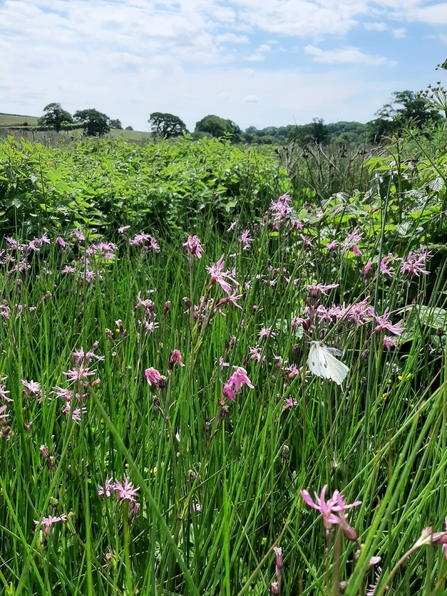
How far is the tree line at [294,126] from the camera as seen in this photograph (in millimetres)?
2997

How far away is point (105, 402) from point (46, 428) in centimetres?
27

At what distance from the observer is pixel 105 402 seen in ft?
5.03

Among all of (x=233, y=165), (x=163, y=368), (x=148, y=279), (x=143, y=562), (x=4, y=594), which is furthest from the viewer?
(x=233, y=165)

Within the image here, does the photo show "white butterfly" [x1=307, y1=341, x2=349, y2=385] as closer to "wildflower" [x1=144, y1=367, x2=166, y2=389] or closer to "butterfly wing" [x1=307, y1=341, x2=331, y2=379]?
"butterfly wing" [x1=307, y1=341, x2=331, y2=379]

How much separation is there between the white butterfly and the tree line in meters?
1.68

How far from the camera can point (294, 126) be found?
4871 mm

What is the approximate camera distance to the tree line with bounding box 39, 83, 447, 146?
3.00 m

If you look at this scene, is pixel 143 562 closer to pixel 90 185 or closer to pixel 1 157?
pixel 1 157

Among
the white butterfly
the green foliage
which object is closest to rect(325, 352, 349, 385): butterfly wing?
the white butterfly

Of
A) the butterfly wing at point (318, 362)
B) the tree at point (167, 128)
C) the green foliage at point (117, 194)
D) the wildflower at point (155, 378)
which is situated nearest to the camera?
the butterfly wing at point (318, 362)

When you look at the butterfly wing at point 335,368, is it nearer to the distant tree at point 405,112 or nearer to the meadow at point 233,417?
the meadow at point 233,417

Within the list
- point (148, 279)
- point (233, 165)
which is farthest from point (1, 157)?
point (233, 165)

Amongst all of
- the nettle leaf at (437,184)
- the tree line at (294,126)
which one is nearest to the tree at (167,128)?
the tree line at (294,126)

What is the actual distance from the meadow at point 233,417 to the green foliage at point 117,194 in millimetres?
36
